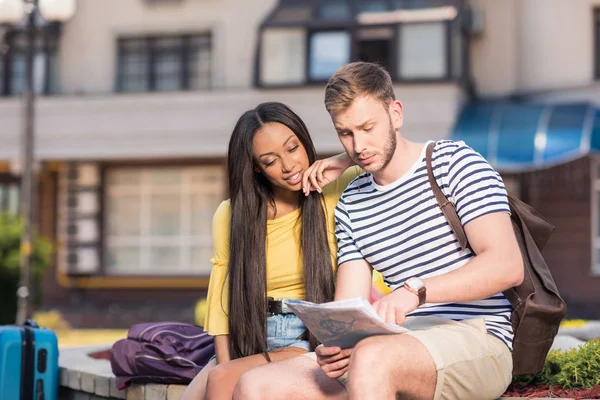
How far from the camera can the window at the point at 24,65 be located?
2056 cm

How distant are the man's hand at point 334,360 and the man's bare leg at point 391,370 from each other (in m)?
0.17

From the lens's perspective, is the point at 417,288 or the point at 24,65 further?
the point at 24,65

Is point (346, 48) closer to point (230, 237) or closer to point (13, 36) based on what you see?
point (13, 36)

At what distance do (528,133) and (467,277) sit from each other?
46.1 feet

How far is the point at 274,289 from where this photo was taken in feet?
14.3

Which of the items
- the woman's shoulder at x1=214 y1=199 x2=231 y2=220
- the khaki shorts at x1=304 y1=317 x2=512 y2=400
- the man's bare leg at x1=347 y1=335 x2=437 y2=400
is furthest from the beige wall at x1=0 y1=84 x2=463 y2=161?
the man's bare leg at x1=347 y1=335 x2=437 y2=400

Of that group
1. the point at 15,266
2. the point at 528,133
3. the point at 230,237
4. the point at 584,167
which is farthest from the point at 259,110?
the point at 584,167

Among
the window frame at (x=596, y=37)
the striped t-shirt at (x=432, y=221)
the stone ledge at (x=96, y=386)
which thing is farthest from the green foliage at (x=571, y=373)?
the window frame at (x=596, y=37)

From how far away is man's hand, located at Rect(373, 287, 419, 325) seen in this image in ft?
10.8

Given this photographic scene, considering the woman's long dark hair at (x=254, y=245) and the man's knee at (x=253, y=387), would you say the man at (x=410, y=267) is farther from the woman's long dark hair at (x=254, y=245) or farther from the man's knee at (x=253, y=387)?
the woman's long dark hair at (x=254, y=245)

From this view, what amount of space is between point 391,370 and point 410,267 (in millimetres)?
705

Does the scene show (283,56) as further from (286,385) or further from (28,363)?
(286,385)

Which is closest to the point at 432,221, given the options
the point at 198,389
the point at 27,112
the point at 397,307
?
the point at 397,307

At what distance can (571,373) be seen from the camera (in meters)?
4.38
